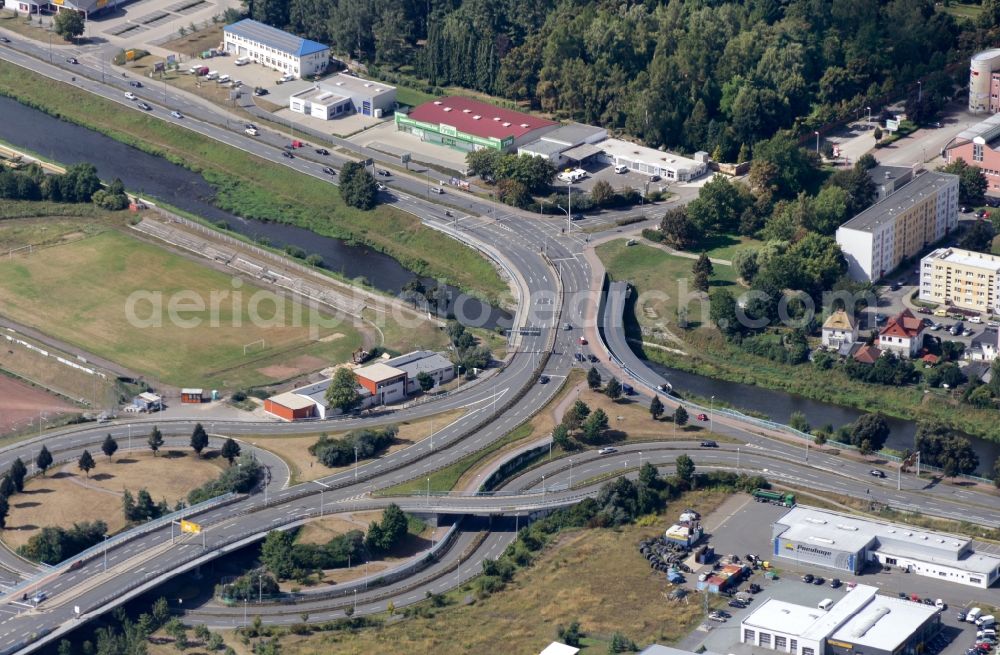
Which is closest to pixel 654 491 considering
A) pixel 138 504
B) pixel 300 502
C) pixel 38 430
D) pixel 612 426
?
pixel 612 426

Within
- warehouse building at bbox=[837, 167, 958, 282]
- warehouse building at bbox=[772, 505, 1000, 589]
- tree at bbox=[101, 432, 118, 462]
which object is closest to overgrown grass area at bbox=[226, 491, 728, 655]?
warehouse building at bbox=[772, 505, 1000, 589]

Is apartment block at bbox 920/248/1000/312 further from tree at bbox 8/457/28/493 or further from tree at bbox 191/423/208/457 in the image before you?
tree at bbox 8/457/28/493

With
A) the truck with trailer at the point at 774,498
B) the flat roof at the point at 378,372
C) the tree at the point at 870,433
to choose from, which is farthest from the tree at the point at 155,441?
the tree at the point at 870,433

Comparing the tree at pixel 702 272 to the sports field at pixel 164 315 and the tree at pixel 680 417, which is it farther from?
the sports field at pixel 164 315

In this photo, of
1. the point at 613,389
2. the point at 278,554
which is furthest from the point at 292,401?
the point at 613,389

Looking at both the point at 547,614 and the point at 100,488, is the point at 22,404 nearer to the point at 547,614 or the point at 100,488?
the point at 100,488

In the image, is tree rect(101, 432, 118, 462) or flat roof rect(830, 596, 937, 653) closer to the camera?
flat roof rect(830, 596, 937, 653)
